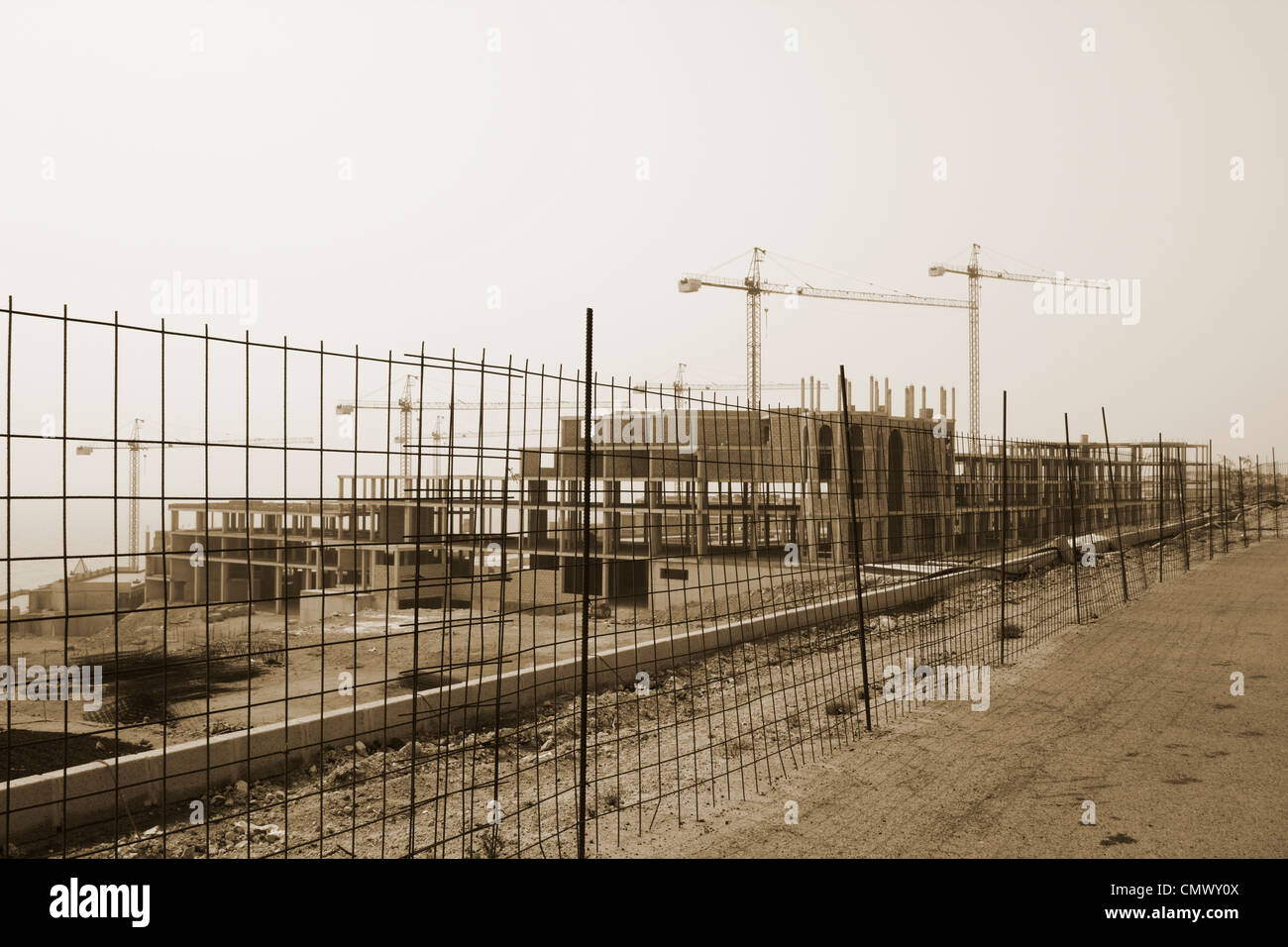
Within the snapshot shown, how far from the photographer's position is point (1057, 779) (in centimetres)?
664

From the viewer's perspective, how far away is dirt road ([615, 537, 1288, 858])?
5.50 meters

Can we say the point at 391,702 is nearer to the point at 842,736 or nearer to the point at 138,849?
the point at 138,849

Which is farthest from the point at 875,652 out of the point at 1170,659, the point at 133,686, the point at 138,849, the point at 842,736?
the point at 133,686

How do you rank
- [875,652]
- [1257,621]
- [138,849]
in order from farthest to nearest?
[1257,621] < [875,652] < [138,849]

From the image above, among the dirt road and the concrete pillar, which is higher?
the concrete pillar

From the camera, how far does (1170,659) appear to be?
11094 mm

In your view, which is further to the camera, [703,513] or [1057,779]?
[703,513]

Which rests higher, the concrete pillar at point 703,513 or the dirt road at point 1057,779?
the concrete pillar at point 703,513

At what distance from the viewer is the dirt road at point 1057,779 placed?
550cm

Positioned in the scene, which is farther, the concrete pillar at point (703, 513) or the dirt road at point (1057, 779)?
the concrete pillar at point (703, 513)

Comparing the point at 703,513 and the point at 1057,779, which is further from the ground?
the point at 703,513

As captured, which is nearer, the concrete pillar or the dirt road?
the dirt road
